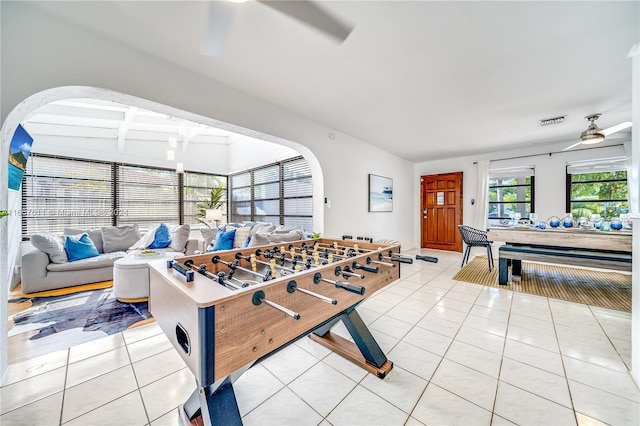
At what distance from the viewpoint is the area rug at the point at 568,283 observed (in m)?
2.90

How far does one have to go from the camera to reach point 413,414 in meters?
1.31

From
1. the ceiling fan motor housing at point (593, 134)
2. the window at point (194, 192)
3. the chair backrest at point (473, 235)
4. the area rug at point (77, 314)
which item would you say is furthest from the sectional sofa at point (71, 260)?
the ceiling fan motor housing at point (593, 134)

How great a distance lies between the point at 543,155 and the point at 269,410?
6620 mm

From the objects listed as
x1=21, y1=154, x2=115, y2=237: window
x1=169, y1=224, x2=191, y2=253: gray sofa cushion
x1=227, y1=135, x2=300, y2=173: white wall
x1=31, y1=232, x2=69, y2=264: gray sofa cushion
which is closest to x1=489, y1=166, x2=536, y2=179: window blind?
x1=227, y1=135, x2=300, y2=173: white wall

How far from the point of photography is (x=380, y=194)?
5.07 meters

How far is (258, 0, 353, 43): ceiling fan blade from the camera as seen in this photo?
1.48m

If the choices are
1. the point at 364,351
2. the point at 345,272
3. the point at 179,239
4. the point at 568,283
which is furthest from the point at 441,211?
the point at 179,239

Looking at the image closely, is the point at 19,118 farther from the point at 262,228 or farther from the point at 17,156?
the point at 262,228

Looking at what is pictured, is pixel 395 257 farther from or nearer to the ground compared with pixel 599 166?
nearer to the ground

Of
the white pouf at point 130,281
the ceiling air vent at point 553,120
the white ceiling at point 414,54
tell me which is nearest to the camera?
the white ceiling at point 414,54

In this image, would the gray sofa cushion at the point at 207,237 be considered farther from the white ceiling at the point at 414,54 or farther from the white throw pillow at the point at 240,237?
the white ceiling at the point at 414,54

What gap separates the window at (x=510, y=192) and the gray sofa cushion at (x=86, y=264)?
297 inches

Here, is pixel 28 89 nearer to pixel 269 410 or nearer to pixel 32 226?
pixel 269 410

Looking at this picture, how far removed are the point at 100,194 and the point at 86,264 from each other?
7.01 ft
